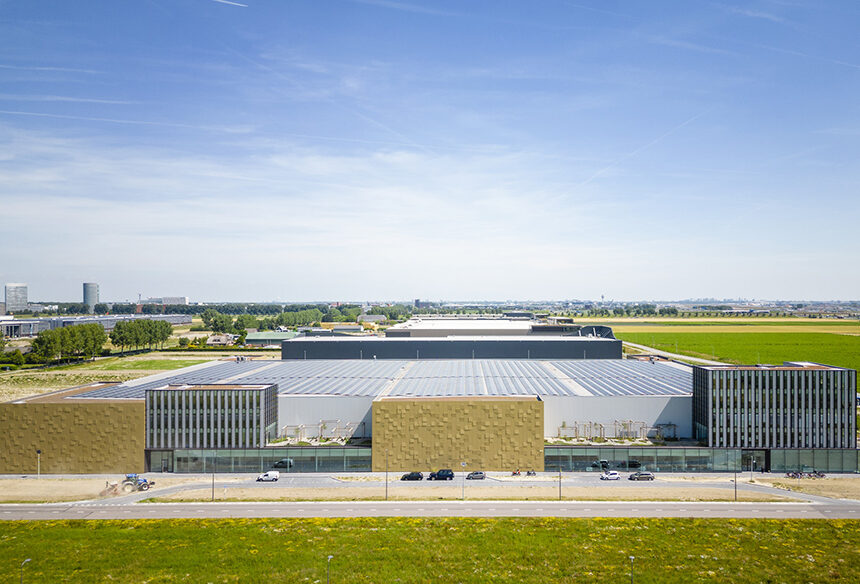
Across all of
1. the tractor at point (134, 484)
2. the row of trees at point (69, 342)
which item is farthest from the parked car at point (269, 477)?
the row of trees at point (69, 342)

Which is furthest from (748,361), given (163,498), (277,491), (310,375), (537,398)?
(163,498)

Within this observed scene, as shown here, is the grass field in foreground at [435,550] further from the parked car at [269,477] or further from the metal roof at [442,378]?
the metal roof at [442,378]

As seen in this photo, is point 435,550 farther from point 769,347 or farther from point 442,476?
point 769,347

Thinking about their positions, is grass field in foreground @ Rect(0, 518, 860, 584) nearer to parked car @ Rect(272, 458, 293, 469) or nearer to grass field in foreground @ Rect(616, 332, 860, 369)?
parked car @ Rect(272, 458, 293, 469)

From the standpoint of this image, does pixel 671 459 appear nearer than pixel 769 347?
Yes

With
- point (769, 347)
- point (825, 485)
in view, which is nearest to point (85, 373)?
point (825, 485)

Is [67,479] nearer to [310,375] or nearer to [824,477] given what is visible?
[310,375]
